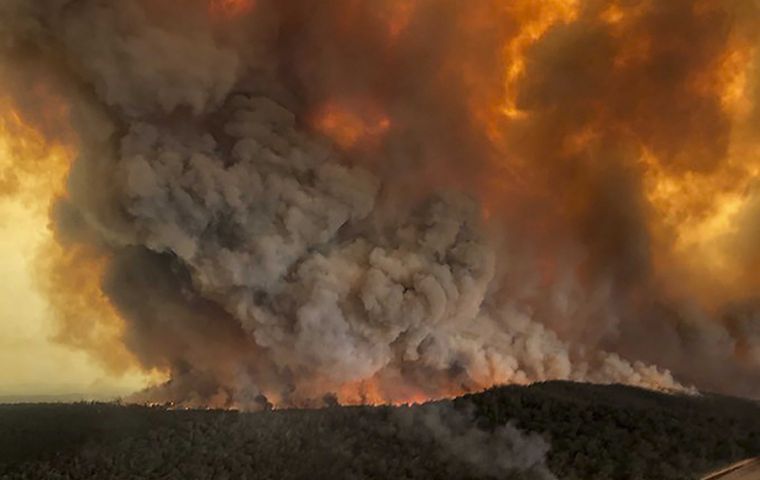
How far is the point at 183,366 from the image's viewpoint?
3259 cm

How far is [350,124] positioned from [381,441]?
12.4 m

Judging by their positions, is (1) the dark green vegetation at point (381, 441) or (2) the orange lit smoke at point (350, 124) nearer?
(1) the dark green vegetation at point (381, 441)

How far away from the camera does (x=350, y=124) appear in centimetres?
3319

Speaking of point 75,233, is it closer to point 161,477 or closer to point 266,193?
point 266,193

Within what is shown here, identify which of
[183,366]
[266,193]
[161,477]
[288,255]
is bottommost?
[161,477]

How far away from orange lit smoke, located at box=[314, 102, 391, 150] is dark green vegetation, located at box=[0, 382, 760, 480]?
34.2 ft

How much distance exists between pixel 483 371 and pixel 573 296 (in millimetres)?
7942

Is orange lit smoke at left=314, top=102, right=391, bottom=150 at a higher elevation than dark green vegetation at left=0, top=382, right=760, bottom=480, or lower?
higher

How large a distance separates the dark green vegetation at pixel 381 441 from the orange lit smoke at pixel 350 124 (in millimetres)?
10437

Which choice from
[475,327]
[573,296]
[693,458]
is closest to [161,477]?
[475,327]

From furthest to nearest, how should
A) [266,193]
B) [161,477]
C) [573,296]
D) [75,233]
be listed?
[573,296] → [75,233] → [266,193] → [161,477]

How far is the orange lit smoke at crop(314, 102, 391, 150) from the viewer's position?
1288 inches

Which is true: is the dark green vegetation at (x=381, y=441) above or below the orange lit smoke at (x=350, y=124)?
below

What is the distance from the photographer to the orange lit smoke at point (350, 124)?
32719 mm
